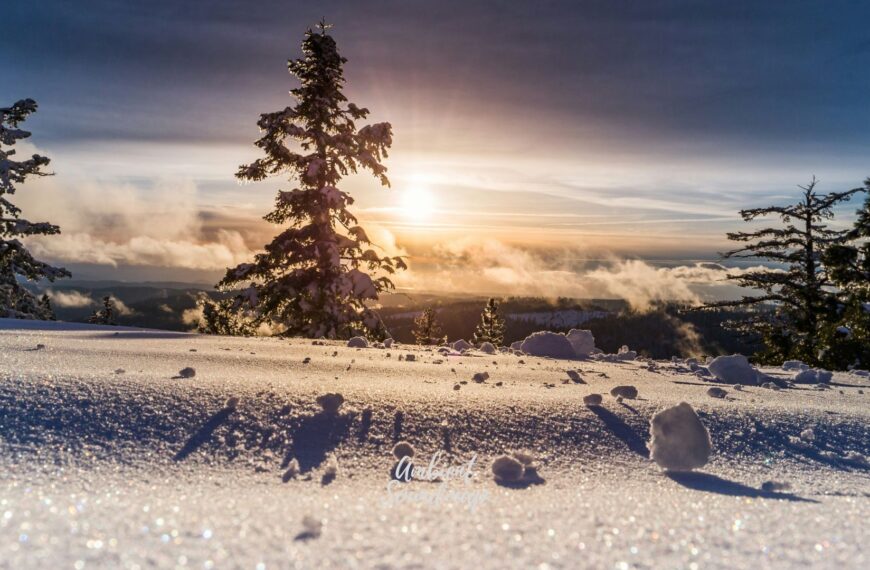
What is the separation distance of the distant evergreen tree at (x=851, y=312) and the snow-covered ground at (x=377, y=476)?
9266 millimetres

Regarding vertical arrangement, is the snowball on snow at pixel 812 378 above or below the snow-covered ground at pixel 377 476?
below

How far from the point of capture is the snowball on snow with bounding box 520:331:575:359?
6.85 m

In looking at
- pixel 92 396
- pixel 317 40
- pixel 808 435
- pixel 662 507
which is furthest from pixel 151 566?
pixel 317 40

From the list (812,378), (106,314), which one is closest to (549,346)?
(812,378)

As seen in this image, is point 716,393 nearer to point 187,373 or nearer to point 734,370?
point 734,370

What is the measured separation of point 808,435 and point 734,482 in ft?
3.29

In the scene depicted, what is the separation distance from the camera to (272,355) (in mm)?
4680

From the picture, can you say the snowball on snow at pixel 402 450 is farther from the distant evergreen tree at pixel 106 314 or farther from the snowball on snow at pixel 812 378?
the distant evergreen tree at pixel 106 314

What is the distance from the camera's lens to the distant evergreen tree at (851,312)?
1094cm

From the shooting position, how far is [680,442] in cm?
233

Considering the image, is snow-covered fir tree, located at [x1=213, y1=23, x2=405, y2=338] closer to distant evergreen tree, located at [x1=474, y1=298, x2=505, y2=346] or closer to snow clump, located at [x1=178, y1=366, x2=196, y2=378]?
snow clump, located at [x1=178, y1=366, x2=196, y2=378]

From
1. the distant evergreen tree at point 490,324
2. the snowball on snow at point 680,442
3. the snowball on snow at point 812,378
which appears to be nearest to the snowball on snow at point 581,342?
the snowball on snow at point 812,378

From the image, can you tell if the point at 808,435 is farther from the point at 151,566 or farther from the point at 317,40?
the point at 317,40

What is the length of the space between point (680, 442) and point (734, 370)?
332 cm
